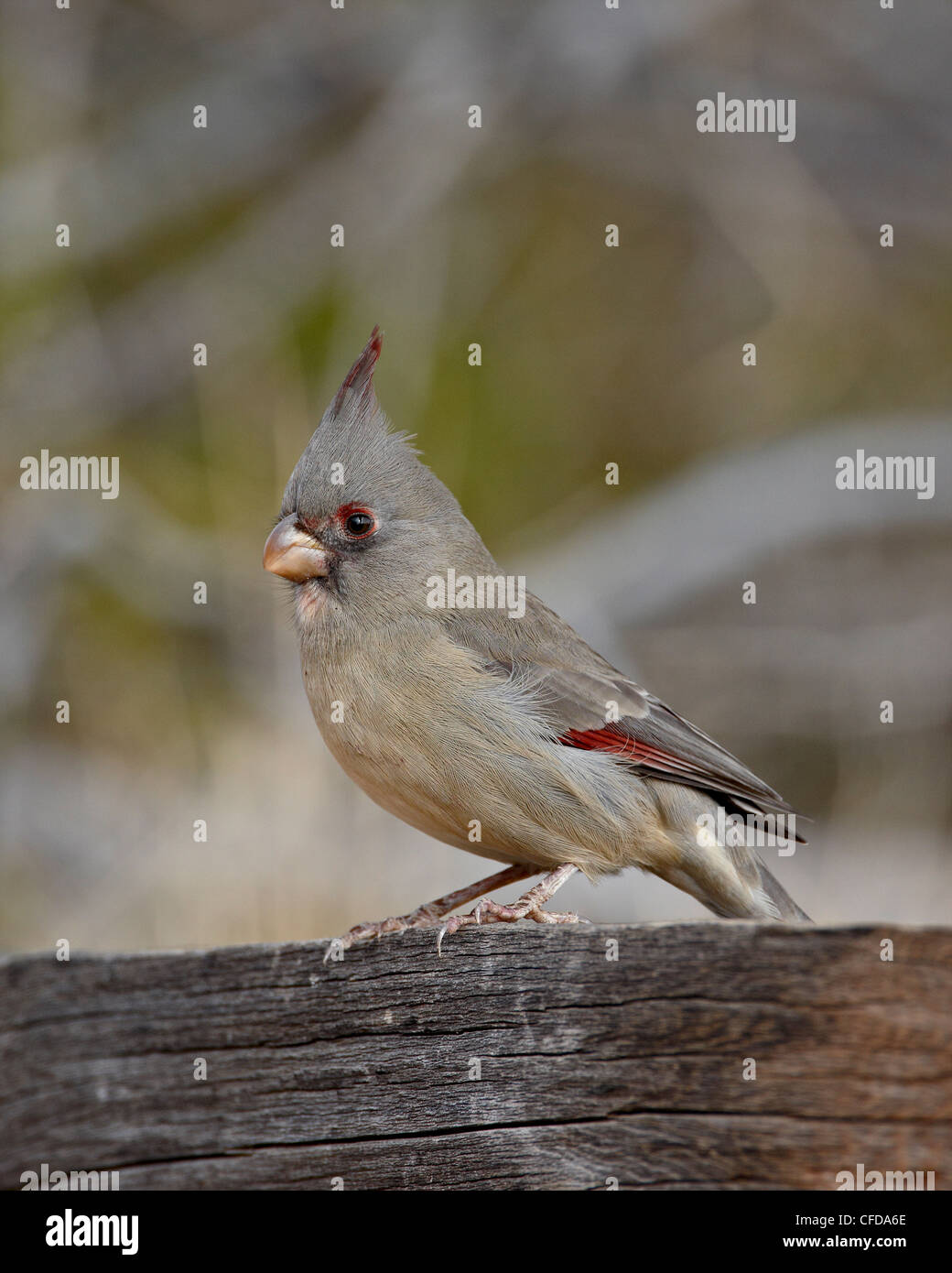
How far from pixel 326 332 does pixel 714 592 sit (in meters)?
2.34

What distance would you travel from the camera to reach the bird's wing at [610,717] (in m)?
3.59

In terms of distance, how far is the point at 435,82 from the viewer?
7594 mm

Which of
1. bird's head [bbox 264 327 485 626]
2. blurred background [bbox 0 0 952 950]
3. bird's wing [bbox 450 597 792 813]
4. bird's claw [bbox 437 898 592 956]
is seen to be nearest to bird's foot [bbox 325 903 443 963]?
bird's claw [bbox 437 898 592 956]

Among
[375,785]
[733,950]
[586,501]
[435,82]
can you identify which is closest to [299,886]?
[375,785]

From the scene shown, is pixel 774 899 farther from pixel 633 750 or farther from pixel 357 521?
pixel 357 521

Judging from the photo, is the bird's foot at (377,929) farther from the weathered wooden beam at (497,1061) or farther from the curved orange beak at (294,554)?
the curved orange beak at (294,554)

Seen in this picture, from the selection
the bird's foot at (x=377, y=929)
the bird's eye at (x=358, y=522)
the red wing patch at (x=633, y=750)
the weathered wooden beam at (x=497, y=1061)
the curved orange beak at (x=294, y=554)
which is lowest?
the weathered wooden beam at (x=497, y=1061)

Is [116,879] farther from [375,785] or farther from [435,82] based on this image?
[435,82]

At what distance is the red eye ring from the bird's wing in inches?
15.4

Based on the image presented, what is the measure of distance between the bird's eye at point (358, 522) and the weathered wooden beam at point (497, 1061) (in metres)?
1.60

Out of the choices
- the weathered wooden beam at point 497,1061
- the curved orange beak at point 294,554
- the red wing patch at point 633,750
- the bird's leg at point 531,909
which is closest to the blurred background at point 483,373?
the curved orange beak at point 294,554

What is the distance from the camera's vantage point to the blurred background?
6402 mm

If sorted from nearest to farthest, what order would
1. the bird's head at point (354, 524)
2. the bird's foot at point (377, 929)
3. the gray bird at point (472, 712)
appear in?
1. the bird's foot at point (377, 929)
2. the gray bird at point (472, 712)
3. the bird's head at point (354, 524)

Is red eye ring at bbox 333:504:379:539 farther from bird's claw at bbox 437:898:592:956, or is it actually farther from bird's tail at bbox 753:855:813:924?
bird's tail at bbox 753:855:813:924
